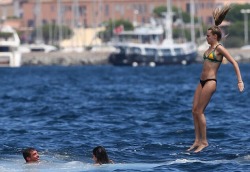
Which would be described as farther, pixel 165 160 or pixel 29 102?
pixel 29 102

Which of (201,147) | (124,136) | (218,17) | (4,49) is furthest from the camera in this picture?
(4,49)

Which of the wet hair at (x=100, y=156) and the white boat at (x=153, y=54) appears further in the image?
the white boat at (x=153, y=54)

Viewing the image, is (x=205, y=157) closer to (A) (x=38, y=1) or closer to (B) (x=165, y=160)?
(B) (x=165, y=160)

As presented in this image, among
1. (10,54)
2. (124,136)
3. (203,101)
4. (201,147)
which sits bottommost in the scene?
(10,54)

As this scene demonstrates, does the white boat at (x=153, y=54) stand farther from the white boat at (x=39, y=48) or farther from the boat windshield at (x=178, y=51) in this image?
the white boat at (x=39, y=48)

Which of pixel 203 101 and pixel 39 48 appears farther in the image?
pixel 39 48

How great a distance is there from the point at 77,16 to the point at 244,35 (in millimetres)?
31794

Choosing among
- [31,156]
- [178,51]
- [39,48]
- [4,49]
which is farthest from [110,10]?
[31,156]

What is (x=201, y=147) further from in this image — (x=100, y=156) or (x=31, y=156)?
(x=31, y=156)

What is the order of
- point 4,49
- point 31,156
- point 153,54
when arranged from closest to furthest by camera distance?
point 31,156 < point 153,54 < point 4,49

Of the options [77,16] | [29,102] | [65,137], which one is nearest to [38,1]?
[77,16]

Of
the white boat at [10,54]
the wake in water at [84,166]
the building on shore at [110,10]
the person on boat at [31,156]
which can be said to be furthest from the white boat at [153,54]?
the person on boat at [31,156]

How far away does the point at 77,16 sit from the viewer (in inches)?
7397

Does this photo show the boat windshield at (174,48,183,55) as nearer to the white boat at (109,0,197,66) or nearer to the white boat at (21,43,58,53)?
the white boat at (109,0,197,66)
